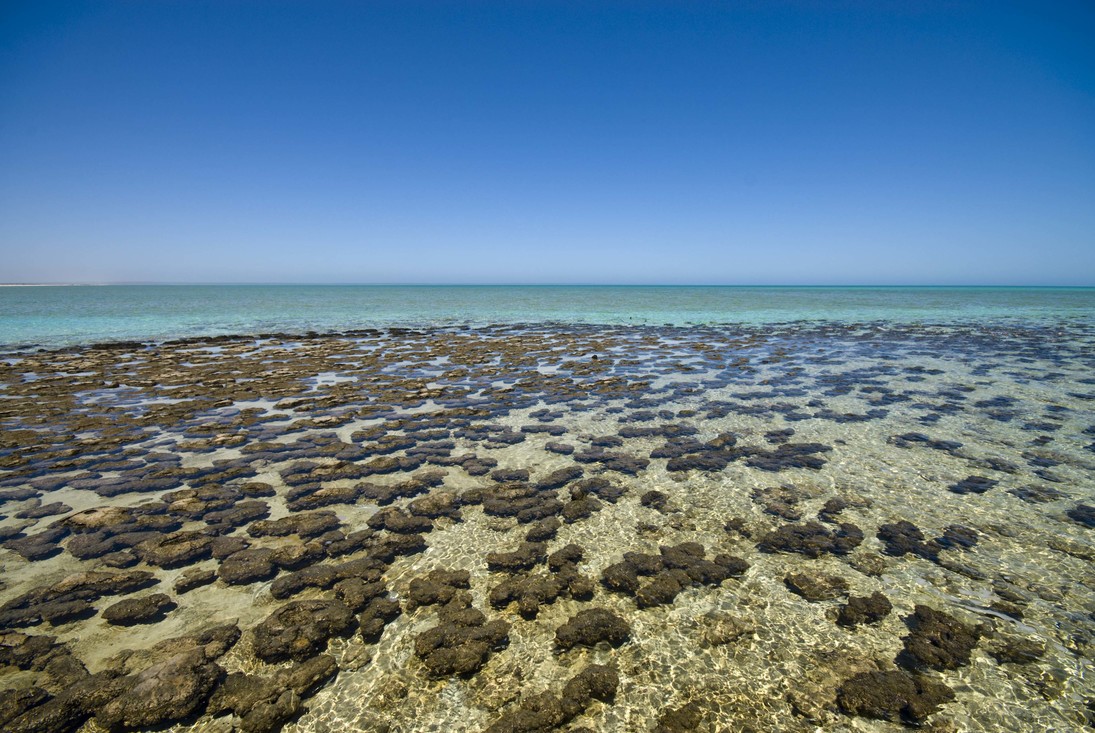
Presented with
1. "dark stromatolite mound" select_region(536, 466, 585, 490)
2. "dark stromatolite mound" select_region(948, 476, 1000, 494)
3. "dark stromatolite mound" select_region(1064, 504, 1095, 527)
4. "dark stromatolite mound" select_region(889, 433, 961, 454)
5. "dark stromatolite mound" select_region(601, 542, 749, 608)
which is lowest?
"dark stromatolite mound" select_region(601, 542, 749, 608)

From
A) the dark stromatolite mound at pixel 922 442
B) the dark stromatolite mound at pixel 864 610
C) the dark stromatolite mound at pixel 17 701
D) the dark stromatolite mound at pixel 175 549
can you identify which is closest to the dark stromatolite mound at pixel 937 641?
the dark stromatolite mound at pixel 864 610

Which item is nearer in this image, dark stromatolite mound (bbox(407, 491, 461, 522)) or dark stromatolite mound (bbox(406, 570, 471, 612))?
dark stromatolite mound (bbox(406, 570, 471, 612))

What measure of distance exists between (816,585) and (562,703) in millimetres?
4882

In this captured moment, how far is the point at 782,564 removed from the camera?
831 cm

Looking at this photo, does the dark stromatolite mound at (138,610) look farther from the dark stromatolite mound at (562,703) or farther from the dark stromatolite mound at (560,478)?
the dark stromatolite mound at (560,478)

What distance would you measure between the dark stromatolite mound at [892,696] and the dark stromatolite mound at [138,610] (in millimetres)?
9912

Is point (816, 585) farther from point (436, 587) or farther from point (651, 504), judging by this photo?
point (436, 587)

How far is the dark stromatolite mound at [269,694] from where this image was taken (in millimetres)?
5387

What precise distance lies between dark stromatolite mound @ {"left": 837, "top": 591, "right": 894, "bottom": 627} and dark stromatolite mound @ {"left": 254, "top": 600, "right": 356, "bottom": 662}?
7.56 meters

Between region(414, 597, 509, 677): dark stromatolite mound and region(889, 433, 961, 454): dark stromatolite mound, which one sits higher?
region(889, 433, 961, 454): dark stromatolite mound

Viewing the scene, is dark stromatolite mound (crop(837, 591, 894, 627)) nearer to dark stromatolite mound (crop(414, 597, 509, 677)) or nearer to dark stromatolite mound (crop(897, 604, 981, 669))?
dark stromatolite mound (crop(897, 604, 981, 669))

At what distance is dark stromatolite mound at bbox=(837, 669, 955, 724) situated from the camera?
17.7 ft

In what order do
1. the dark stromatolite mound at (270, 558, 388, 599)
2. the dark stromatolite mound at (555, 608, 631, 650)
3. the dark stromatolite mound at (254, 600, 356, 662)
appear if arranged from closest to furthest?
1. the dark stromatolite mound at (254, 600, 356, 662)
2. the dark stromatolite mound at (555, 608, 631, 650)
3. the dark stromatolite mound at (270, 558, 388, 599)

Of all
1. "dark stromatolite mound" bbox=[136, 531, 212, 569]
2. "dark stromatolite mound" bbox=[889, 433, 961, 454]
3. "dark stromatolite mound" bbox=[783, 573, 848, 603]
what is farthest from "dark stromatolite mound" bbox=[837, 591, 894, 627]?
"dark stromatolite mound" bbox=[136, 531, 212, 569]
